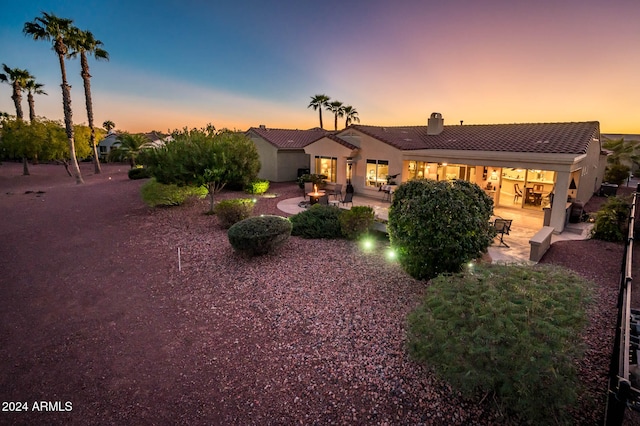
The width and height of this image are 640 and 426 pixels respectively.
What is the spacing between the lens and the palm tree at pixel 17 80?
35.5 metres

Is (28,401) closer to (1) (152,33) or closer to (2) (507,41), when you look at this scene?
(2) (507,41)

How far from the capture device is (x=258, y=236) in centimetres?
921

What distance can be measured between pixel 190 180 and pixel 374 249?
33.2 feet

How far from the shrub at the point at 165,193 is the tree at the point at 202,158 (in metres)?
1.28

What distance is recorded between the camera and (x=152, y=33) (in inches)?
854

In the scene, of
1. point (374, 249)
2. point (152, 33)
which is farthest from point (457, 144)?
point (152, 33)

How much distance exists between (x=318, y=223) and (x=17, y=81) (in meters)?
45.8

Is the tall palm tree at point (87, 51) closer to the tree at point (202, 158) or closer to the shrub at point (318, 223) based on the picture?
the tree at point (202, 158)

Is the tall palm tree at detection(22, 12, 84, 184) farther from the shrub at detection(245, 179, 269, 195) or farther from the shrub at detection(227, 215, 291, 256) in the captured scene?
the shrub at detection(227, 215, 291, 256)

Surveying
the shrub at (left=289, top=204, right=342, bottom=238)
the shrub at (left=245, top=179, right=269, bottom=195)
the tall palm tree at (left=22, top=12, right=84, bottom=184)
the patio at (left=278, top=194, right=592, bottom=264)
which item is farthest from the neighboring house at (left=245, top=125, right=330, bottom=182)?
the tall palm tree at (left=22, top=12, right=84, bottom=184)

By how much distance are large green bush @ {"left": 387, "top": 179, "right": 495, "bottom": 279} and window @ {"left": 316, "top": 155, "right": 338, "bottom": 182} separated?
14096 millimetres

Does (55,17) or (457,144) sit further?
(55,17)

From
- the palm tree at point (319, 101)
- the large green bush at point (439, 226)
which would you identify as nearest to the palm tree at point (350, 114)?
the palm tree at point (319, 101)

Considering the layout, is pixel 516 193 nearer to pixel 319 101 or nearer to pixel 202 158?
pixel 202 158
